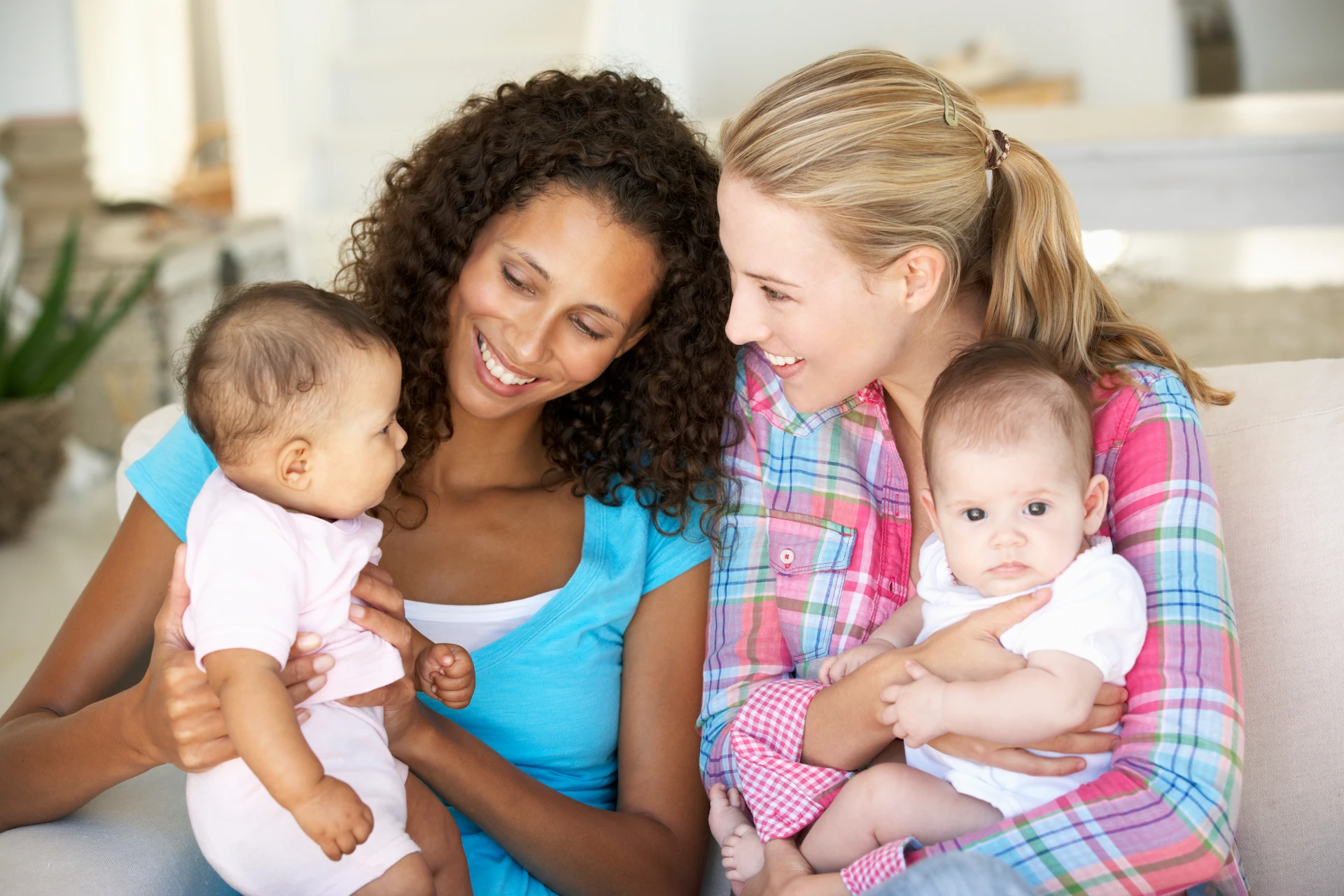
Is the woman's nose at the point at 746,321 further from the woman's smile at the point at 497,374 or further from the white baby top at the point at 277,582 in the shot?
the white baby top at the point at 277,582

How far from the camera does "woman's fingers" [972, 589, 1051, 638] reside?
1.32 m

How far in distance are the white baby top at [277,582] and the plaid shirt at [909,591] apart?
0.54 m

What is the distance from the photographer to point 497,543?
176 centimetres

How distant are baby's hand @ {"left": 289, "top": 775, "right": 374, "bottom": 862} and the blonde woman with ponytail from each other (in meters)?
0.54

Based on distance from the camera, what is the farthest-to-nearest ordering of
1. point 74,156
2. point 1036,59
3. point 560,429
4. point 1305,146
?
point 1036,59
point 74,156
point 1305,146
point 560,429

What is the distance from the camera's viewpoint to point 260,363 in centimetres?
125

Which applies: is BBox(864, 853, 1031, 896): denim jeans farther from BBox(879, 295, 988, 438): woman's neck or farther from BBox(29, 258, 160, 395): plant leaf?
BBox(29, 258, 160, 395): plant leaf

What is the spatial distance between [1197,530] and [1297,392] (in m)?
0.44

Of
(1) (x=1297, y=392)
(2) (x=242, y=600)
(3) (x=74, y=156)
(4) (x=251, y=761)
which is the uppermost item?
(1) (x=1297, y=392)

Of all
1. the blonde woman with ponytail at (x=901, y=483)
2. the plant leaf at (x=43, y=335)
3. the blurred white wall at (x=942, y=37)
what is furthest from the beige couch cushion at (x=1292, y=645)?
the blurred white wall at (x=942, y=37)

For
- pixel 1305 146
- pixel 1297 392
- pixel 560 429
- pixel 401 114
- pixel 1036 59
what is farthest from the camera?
pixel 1036 59

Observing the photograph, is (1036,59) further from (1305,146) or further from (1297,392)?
(1297,392)

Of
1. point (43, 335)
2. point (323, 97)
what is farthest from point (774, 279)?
point (323, 97)

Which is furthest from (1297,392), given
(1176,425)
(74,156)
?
(74,156)
